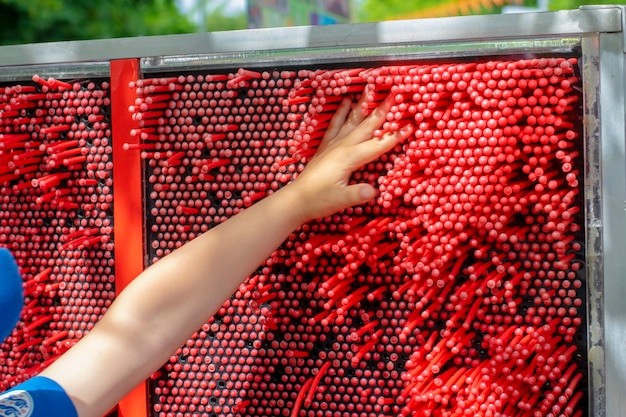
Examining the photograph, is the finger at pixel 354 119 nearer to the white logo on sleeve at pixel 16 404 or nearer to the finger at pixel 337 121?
the finger at pixel 337 121

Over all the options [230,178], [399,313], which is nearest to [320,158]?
[230,178]

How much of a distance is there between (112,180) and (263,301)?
14.4 inches

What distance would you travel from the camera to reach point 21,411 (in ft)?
3.55

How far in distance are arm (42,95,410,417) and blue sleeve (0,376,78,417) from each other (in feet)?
0.27

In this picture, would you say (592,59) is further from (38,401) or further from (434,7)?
(434,7)

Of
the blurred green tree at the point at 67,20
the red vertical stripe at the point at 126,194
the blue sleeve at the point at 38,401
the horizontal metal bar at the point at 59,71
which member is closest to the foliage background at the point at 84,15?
the blurred green tree at the point at 67,20

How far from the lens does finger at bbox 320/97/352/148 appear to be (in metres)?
1.31

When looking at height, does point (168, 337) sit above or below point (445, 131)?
below

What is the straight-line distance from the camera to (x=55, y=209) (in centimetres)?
151

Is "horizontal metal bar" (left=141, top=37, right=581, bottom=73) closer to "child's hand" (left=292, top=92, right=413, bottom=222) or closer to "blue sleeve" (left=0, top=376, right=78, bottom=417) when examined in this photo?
"child's hand" (left=292, top=92, right=413, bottom=222)

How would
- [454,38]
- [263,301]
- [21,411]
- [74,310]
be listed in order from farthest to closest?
[74,310]
[263,301]
[454,38]
[21,411]

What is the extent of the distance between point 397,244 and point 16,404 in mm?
618

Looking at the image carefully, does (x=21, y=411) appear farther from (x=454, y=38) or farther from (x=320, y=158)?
(x=454, y=38)

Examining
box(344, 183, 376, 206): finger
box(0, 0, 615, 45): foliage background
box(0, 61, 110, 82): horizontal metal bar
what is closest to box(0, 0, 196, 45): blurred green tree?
box(0, 0, 615, 45): foliage background
